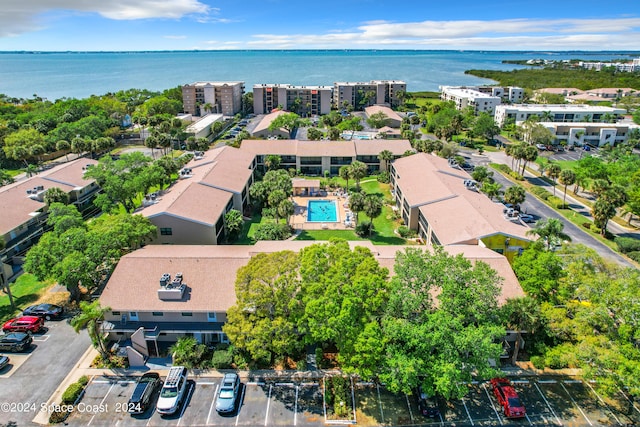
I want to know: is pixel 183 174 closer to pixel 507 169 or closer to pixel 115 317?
pixel 115 317

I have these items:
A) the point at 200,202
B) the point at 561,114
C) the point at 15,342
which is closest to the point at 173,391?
the point at 15,342

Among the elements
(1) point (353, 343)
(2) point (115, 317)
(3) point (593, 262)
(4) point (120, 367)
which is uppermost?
(3) point (593, 262)

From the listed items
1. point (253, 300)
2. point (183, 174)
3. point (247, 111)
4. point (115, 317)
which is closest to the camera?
point (253, 300)

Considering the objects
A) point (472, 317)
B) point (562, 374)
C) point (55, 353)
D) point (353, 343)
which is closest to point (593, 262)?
point (562, 374)

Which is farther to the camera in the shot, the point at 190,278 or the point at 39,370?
the point at 190,278

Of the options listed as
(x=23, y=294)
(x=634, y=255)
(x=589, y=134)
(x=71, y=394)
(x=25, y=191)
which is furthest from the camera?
(x=589, y=134)

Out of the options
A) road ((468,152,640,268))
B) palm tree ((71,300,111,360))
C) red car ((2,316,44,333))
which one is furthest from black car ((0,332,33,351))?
road ((468,152,640,268))

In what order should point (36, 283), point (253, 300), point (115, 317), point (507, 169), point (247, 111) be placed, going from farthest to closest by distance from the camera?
point (247, 111), point (507, 169), point (36, 283), point (115, 317), point (253, 300)

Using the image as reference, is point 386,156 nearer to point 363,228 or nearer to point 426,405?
point 363,228
